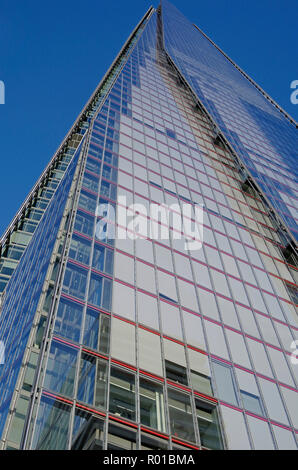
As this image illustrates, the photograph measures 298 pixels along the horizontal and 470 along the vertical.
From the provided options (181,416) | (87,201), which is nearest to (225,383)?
(181,416)

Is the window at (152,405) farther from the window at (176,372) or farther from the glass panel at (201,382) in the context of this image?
the glass panel at (201,382)

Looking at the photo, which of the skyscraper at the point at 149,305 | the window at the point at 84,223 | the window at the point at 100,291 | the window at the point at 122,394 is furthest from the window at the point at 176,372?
the window at the point at 84,223

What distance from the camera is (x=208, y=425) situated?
1838 centimetres

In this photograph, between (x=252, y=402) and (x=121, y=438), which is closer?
(x=121, y=438)

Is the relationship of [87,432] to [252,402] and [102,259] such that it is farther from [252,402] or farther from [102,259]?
[102,259]

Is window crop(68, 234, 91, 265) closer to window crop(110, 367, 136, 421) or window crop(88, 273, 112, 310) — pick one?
window crop(88, 273, 112, 310)

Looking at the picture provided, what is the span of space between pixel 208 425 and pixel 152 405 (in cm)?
227

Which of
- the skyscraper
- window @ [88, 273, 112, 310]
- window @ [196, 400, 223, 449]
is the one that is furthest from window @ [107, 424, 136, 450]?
window @ [88, 273, 112, 310]

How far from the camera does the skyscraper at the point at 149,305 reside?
16828 mm

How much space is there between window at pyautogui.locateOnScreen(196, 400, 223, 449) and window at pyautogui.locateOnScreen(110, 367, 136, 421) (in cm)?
266

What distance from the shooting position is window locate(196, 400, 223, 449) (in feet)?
57.6

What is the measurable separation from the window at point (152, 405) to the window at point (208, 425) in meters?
1.52

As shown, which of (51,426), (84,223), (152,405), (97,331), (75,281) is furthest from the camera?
(84,223)

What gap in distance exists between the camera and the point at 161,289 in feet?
80.3
